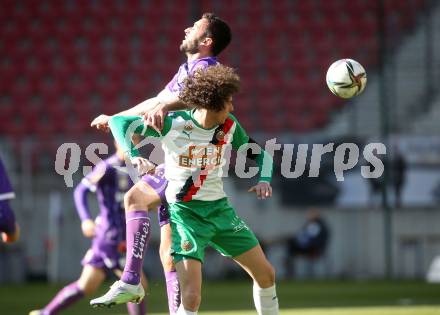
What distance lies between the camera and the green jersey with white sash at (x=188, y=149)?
18.1 ft

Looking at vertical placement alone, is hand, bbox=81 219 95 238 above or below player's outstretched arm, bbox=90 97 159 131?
below

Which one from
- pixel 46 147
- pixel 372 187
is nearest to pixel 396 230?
pixel 372 187

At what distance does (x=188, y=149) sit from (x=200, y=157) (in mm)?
87

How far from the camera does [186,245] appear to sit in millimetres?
5398

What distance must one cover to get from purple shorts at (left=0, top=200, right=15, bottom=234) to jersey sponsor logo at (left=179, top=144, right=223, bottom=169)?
4.90 feet

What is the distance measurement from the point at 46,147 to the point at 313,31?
5212mm

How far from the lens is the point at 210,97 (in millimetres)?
5367

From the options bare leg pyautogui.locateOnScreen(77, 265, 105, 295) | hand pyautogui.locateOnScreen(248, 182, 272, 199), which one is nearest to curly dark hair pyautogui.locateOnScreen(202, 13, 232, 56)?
hand pyautogui.locateOnScreen(248, 182, 272, 199)

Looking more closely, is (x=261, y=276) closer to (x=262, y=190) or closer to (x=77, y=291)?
(x=262, y=190)

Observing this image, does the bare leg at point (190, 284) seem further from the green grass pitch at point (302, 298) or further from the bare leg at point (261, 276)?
the green grass pitch at point (302, 298)

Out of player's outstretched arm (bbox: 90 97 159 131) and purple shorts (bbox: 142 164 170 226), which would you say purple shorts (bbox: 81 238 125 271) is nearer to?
purple shorts (bbox: 142 164 170 226)

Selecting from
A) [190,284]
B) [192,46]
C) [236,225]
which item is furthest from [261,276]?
[192,46]

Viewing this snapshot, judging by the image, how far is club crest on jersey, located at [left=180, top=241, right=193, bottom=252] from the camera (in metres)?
5.39

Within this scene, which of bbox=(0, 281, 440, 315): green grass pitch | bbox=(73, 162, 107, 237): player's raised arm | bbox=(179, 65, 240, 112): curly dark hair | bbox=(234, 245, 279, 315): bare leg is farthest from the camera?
bbox=(0, 281, 440, 315): green grass pitch
